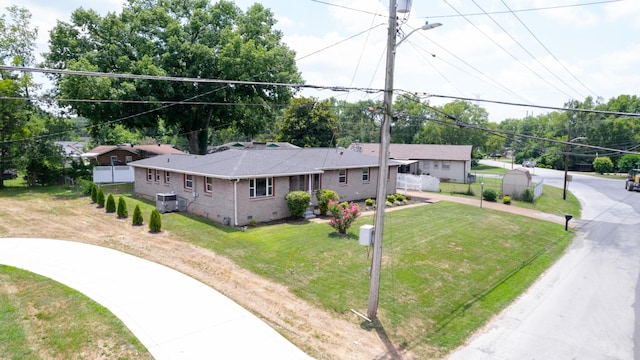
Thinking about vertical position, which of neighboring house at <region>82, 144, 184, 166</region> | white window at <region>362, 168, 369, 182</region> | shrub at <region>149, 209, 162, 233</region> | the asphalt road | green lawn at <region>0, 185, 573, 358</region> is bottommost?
the asphalt road

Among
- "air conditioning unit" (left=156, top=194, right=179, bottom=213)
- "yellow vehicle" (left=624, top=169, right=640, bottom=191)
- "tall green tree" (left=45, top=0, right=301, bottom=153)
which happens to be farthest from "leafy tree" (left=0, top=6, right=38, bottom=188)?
"yellow vehicle" (left=624, top=169, right=640, bottom=191)

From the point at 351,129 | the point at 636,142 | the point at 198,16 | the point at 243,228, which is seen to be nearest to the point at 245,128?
the point at 198,16

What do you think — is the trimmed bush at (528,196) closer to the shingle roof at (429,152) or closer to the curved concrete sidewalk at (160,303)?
the shingle roof at (429,152)

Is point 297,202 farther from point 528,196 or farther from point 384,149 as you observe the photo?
point 528,196

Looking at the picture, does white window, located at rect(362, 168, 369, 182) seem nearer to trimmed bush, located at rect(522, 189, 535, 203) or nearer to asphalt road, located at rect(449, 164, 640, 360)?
asphalt road, located at rect(449, 164, 640, 360)

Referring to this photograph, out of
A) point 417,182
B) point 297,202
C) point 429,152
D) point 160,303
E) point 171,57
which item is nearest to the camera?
point 160,303

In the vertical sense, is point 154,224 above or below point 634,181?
above

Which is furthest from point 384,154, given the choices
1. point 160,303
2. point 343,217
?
point 343,217
